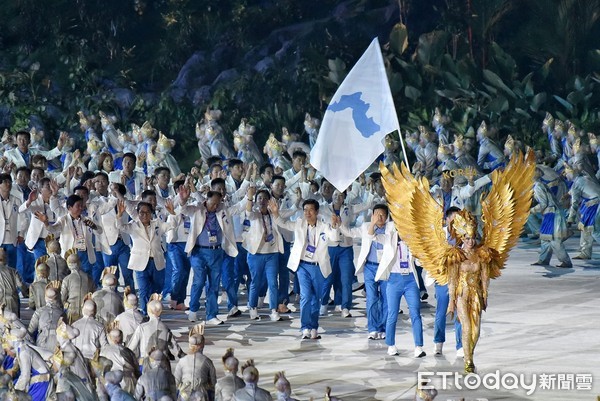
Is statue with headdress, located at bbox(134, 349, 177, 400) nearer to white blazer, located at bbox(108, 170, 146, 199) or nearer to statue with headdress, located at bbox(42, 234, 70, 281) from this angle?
statue with headdress, located at bbox(42, 234, 70, 281)

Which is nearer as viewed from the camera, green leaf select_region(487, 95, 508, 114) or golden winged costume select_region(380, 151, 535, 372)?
golden winged costume select_region(380, 151, 535, 372)

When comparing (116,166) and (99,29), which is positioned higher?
(99,29)

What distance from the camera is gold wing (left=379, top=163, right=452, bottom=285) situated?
16.4m

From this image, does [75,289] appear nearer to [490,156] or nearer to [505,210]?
[505,210]

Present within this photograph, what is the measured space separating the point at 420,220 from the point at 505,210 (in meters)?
0.82

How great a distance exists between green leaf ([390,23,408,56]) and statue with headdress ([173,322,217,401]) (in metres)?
19.8

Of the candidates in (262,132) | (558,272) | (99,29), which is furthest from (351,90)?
(99,29)

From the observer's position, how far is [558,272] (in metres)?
23.8

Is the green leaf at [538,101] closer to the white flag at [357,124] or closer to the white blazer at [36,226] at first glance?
the white blazer at [36,226]

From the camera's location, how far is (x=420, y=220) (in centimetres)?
1655

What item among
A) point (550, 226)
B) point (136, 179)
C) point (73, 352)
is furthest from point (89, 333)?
point (550, 226)

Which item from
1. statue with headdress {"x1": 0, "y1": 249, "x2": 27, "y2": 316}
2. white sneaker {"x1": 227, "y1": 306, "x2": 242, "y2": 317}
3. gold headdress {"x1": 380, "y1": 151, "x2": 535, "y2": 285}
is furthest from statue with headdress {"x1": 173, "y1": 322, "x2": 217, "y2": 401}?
white sneaker {"x1": 227, "y1": 306, "x2": 242, "y2": 317}

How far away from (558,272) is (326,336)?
5.84 meters

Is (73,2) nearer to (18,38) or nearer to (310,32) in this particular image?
(18,38)
